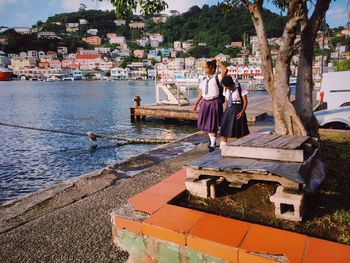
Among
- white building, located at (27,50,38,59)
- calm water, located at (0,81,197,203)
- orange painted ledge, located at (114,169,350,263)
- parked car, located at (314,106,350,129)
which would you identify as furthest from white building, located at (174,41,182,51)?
orange painted ledge, located at (114,169,350,263)

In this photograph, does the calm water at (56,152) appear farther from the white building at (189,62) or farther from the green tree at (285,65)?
the white building at (189,62)

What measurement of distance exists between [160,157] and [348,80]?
7829 millimetres

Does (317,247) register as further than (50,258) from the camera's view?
No

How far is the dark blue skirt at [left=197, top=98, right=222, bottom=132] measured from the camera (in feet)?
22.0

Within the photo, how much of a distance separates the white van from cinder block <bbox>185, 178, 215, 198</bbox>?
31.9 ft

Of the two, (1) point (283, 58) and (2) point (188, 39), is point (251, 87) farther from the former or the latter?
(2) point (188, 39)

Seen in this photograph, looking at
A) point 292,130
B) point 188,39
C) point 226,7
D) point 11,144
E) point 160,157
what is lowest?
point 11,144

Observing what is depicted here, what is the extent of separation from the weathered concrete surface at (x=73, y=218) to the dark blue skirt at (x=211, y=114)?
1.24 m

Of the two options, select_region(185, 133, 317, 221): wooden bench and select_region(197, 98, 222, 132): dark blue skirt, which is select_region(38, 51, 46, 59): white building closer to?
select_region(197, 98, 222, 132): dark blue skirt

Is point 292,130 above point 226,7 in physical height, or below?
below

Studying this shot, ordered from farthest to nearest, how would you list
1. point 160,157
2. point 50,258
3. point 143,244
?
point 160,157
point 50,258
point 143,244

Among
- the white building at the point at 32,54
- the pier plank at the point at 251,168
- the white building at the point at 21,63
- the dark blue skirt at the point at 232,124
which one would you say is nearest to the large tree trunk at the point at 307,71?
the dark blue skirt at the point at 232,124

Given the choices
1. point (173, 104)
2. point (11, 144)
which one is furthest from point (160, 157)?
point (173, 104)

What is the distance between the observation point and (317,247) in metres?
2.36
